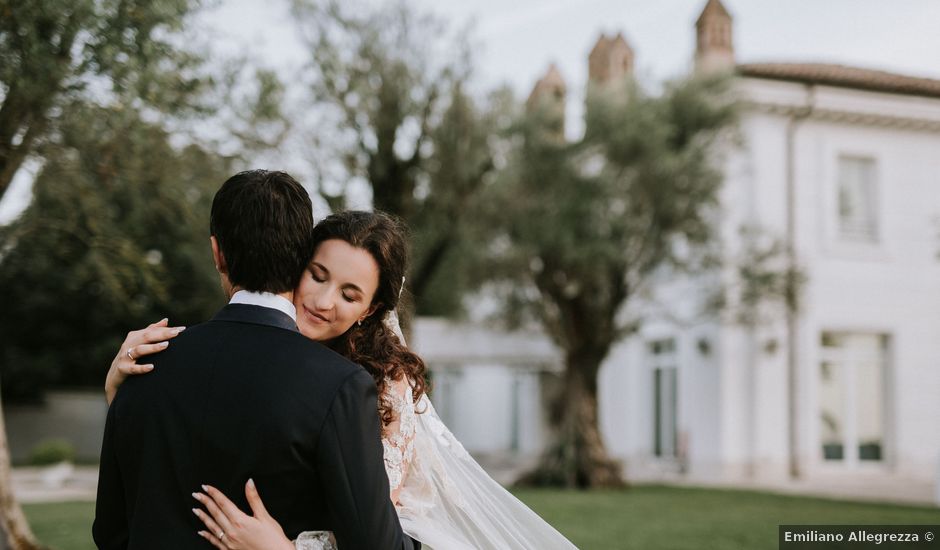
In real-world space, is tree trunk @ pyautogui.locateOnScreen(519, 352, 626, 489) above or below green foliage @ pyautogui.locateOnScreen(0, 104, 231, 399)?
below

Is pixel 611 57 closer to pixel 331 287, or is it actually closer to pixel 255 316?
pixel 331 287

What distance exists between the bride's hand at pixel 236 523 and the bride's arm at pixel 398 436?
63cm

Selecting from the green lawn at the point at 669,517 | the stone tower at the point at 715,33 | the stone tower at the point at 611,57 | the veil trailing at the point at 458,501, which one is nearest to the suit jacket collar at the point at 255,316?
the veil trailing at the point at 458,501

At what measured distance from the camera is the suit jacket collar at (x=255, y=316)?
2219 mm

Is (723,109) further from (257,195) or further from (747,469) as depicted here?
(257,195)

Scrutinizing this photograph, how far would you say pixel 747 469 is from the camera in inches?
768

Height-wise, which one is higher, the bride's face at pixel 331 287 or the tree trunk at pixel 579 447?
the bride's face at pixel 331 287

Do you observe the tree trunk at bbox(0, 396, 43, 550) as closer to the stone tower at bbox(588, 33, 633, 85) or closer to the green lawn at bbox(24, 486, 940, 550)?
the green lawn at bbox(24, 486, 940, 550)

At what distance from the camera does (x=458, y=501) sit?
3068mm

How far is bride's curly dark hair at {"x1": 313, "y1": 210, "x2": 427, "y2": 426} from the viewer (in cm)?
261

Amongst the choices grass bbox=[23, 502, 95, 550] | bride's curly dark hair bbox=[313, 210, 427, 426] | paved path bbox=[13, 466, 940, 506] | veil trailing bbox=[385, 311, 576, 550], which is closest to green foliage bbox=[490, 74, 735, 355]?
paved path bbox=[13, 466, 940, 506]

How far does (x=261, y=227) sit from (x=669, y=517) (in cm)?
1105

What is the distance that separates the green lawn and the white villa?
156 inches

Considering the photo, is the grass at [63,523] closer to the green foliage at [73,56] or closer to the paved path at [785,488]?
the paved path at [785,488]
